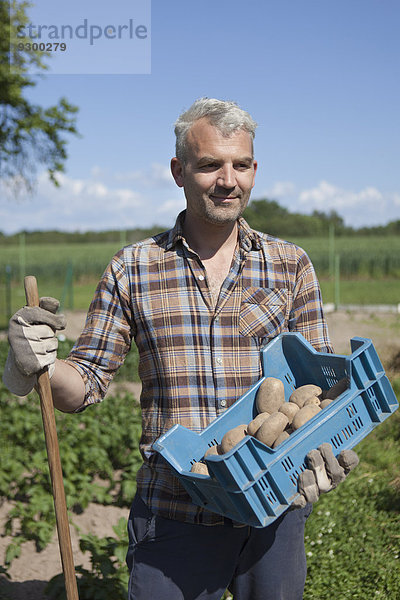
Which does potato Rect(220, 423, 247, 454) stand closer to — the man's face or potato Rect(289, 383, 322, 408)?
potato Rect(289, 383, 322, 408)

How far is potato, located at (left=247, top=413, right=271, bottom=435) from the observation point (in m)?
1.93

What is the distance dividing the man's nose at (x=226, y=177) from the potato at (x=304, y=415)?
704 mm

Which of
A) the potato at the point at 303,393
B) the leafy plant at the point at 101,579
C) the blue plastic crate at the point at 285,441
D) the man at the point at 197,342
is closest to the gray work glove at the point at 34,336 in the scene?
the man at the point at 197,342

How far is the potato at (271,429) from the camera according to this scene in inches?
73.4

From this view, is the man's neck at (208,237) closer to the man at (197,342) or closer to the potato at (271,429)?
the man at (197,342)

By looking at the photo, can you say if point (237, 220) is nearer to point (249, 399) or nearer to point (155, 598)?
point (249, 399)

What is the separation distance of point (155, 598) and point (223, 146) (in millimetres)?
1404

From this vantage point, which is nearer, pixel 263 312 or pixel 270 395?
pixel 270 395

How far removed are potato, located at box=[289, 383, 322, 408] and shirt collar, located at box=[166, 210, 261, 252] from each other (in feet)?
1.65

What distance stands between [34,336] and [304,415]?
0.78m

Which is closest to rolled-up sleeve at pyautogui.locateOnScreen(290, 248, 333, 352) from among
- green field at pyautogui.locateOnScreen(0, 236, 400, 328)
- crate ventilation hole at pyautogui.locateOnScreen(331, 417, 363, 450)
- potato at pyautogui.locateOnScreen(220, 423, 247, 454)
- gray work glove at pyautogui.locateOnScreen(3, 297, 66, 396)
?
crate ventilation hole at pyautogui.locateOnScreen(331, 417, 363, 450)

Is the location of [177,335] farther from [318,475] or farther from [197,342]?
[318,475]

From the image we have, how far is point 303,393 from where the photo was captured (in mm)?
2082

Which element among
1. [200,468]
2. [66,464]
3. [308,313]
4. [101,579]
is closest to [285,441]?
[200,468]
